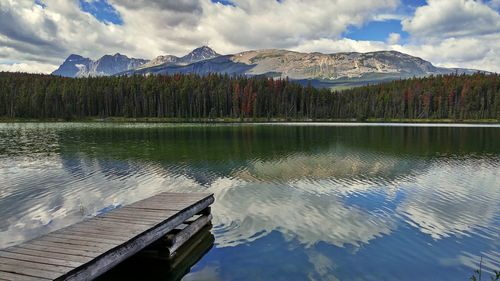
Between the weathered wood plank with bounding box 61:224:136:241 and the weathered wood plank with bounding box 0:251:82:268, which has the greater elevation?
the weathered wood plank with bounding box 0:251:82:268

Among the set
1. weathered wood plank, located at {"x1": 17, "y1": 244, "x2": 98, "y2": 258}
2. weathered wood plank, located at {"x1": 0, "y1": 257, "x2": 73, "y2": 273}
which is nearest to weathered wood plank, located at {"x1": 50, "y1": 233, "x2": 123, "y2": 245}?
weathered wood plank, located at {"x1": 17, "y1": 244, "x2": 98, "y2": 258}

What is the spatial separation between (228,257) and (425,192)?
1863 cm

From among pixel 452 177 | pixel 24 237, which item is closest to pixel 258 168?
pixel 452 177

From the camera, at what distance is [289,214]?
20.2 m

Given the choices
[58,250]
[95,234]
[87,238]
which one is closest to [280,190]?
[95,234]

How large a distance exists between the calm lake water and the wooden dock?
6.04ft

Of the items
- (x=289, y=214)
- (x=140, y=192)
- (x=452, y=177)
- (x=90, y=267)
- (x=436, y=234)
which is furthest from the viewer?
(x=452, y=177)

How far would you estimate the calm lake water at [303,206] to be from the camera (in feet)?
45.3

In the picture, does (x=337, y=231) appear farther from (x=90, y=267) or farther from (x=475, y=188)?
(x=475, y=188)

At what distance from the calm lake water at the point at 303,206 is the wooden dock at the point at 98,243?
184cm

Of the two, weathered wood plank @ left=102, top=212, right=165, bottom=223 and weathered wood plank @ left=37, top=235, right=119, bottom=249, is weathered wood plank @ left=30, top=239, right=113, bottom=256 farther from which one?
weathered wood plank @ left=102, top=212, right=165, bottom=223

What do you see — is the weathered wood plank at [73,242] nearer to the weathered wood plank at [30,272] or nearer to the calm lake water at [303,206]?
the weathered wood plank at [30,272]

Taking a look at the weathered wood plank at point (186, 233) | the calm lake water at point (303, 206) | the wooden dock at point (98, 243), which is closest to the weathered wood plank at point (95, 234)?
the wooden dock at point (98, 243)

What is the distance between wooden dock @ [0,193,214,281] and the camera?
31.0 ft
